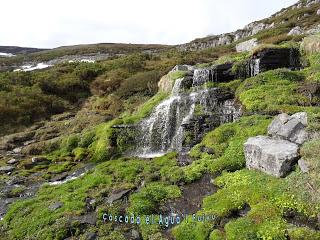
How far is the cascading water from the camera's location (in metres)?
32.1

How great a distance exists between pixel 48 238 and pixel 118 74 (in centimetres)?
4278

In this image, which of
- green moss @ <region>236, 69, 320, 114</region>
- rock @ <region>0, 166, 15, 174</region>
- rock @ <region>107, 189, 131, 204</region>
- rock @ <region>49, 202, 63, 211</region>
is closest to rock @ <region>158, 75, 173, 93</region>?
green moss @ <region>236, 69, 320, 114</region>

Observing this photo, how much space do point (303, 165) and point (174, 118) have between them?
17408 millimetres

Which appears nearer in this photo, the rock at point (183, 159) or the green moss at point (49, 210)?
the green moss at point (49, 210)

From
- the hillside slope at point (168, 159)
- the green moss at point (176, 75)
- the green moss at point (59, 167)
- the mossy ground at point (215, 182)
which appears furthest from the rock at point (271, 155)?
the green moss at point (176, 75)

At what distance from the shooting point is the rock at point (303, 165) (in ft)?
58.1

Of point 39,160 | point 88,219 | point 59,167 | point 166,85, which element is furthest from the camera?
point 166,85

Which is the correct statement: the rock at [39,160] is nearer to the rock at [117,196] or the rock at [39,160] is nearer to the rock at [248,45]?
the rock at [117,196]

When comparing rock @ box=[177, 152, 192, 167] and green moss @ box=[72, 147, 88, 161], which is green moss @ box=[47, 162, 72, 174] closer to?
green moss @ box=[72, 147, 88, 161]

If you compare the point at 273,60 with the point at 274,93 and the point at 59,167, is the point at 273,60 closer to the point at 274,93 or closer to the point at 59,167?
the point at 274,93

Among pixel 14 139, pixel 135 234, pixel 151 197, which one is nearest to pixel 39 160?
pixel 14 139

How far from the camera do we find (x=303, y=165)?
1802cm

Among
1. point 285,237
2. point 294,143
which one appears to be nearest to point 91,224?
point 285,237

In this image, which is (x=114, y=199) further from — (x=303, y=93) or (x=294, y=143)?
(x=303, y=93)
